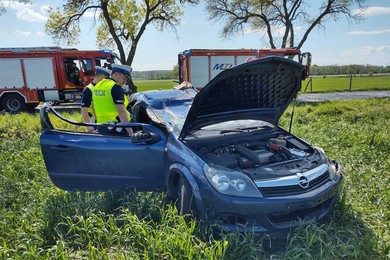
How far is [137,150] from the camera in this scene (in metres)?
3.12

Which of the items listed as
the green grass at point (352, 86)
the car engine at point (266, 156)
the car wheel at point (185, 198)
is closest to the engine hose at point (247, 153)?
the car engine at point (266, 156)

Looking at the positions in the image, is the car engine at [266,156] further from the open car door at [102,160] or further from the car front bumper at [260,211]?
the open car door at [102,160]

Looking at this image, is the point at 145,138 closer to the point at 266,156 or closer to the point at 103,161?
the point at 103,161

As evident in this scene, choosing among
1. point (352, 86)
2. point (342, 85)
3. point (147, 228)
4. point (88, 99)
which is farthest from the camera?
point (342, 85)

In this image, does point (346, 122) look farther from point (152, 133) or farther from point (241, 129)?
point (152, 133)

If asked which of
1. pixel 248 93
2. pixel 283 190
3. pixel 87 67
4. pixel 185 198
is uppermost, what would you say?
pixel 87 67

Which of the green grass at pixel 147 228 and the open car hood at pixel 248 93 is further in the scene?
the open car hood at pixel 248 93

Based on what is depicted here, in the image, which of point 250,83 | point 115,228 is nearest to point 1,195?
point 115,228

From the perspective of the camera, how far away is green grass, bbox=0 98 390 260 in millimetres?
2416

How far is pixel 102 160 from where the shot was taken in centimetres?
317

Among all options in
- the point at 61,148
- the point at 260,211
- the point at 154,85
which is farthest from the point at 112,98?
the point at 154,85

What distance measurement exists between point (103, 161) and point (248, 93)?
5.94ft

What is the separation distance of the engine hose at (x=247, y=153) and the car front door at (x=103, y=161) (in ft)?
2.70

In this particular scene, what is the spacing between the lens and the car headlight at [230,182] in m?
2.41
